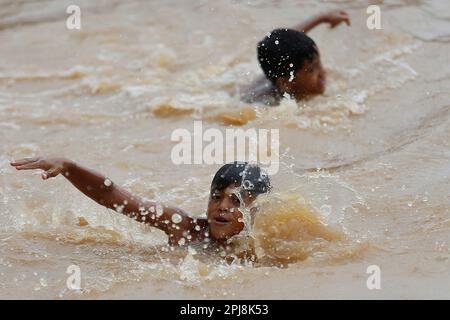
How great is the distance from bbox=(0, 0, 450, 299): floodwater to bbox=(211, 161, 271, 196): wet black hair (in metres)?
0.14

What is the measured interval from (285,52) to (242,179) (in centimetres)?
267

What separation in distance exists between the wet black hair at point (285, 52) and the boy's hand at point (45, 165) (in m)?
3.10

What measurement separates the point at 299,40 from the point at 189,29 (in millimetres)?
A: 2010

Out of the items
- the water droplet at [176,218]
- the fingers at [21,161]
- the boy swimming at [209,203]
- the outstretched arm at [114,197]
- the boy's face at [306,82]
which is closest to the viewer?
the fingers at [21,161]

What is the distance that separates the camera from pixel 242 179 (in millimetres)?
4953

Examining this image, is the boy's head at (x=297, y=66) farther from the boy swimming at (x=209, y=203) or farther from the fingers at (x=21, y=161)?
the fingers at (x=21, y=161)

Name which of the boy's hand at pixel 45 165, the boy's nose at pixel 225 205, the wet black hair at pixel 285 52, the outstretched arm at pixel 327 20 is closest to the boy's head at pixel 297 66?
the wet black hair at pixel 285 52

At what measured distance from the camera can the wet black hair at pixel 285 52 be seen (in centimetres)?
737

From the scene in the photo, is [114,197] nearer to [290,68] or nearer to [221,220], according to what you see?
[221,220]

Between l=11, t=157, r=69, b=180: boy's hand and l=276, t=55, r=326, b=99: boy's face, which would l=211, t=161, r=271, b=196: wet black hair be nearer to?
l=11, t=157, r=69, b=180: boy's hand

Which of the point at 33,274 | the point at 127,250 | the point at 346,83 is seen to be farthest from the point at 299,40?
the point at 33,274

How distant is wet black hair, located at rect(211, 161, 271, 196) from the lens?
4926 mm

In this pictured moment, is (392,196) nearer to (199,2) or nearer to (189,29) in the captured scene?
(189,29)

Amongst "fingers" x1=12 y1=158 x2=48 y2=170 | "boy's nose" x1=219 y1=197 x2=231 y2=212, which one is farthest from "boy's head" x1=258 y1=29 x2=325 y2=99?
"fingers" x1=12 y1=158 x2=48 y2=170
